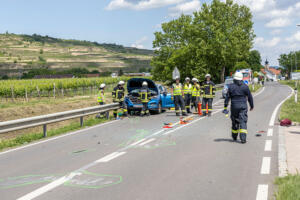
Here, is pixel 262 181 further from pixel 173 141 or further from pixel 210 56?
pixel 210 56

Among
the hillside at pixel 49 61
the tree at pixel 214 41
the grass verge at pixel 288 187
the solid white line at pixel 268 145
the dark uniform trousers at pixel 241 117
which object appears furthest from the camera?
the hillside at pixel 49 61

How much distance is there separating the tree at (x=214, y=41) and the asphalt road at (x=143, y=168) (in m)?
50.7

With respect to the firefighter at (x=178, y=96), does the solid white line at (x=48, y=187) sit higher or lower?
lower

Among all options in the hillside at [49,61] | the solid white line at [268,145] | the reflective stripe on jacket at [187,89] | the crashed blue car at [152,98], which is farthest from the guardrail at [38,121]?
the hillside at [49,61]

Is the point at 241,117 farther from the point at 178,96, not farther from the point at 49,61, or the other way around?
the point at 49,61

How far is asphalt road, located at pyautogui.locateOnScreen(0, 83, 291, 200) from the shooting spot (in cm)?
541

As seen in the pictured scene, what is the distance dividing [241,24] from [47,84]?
3386cm

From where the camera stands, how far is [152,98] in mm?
18688

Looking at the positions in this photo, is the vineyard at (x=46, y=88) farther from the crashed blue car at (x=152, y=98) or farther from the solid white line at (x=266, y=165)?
the solid white line at (x=266, y=165)

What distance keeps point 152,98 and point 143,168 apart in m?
11.8

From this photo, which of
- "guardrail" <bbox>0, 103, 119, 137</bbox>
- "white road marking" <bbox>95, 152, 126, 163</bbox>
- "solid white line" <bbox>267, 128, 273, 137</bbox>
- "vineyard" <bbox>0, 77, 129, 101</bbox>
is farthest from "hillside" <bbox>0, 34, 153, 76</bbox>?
"white road marking" <bbox>95, 152, 126, 163</bbox>

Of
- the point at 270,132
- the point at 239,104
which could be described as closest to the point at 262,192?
the point at 239,104

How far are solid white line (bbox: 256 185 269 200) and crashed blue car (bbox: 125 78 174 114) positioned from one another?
13.0 m

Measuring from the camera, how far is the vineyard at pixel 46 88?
48.7 meters
